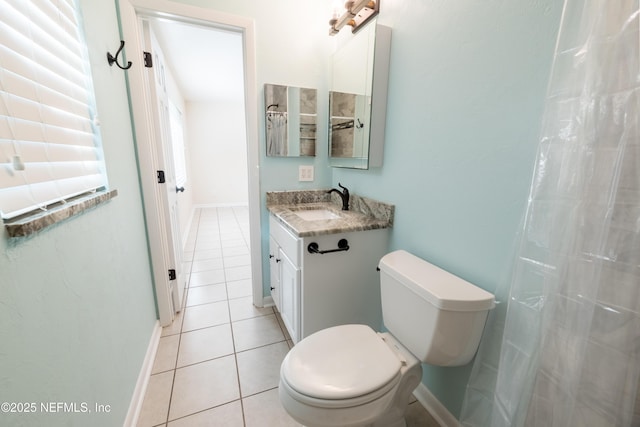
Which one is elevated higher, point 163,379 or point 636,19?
point 636,19

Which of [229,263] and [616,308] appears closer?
[616,308]

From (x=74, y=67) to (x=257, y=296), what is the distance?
1.69m

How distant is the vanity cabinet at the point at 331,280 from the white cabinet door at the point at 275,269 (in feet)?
0.50

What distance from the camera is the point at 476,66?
91cm

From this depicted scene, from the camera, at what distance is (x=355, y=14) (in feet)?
4.78

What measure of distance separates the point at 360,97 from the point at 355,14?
0.46 meters

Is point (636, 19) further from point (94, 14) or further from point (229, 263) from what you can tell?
point (229, 263)

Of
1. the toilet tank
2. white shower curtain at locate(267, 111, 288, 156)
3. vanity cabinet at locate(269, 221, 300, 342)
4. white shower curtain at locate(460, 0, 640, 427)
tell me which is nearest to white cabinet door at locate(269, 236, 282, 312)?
vanity cabinet at locate(269, 221, 300, 342)

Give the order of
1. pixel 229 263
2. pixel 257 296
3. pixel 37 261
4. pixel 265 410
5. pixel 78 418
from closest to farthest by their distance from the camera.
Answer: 1. pixel 37 261
2. pixel 78 418
3. pixel 265 410
4. pixel 257 296
5. pixel 229 263

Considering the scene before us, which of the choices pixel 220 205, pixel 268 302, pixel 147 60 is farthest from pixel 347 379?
pixel 220 205

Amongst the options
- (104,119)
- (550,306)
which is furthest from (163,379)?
(550,306)

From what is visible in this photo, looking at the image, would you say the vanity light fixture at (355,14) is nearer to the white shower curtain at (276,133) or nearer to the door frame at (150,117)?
the door frame at (150,117)

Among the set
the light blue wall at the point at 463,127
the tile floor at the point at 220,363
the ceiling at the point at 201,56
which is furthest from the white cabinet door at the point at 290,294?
the ceiling at the point at 201,56

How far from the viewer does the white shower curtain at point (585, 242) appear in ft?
1.69
